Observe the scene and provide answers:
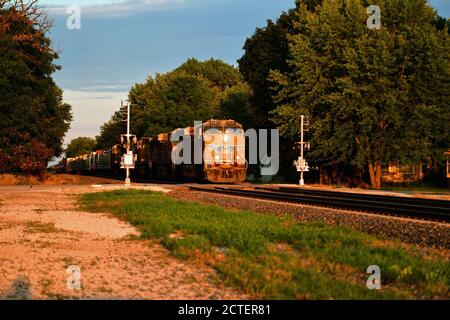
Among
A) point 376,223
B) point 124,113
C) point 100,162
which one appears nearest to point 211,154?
point 124,113

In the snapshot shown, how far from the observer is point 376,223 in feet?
50.9

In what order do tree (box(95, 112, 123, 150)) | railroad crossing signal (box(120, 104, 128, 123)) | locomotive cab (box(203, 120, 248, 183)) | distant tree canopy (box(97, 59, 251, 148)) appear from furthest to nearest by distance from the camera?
tree (box(95, 112, 123, 150))
distant tree canopy (box(97, 59, 251, 148))
railroad crossing signal (box(120, 104, 128, 123))
locomotive cab (box(203, 120, 248, 183))

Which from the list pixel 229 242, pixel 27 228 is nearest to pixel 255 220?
pixel 229 242

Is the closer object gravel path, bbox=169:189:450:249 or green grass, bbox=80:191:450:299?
green grass, bbox=80:191:450:299

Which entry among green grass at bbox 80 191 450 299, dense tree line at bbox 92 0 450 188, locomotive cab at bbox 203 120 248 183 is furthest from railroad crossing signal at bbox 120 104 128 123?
green grass at bbox 80 191 450 299

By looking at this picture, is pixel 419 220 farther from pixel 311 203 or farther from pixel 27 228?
pixel 27 228

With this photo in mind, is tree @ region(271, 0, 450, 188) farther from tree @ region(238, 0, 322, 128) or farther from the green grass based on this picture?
the green grass

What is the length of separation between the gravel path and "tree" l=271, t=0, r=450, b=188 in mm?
17686

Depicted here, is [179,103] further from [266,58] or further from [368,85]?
[368,85]

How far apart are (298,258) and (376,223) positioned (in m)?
6.51

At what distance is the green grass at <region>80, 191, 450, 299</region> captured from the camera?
7.18 metres

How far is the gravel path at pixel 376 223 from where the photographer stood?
12649 millimetres

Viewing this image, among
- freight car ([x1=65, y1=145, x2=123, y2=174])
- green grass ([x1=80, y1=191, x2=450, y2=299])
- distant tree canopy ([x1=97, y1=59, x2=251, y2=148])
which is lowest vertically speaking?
green grass ([x1=80, y1=191, x2=450, y2=299])

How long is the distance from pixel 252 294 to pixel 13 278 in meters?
3.49
